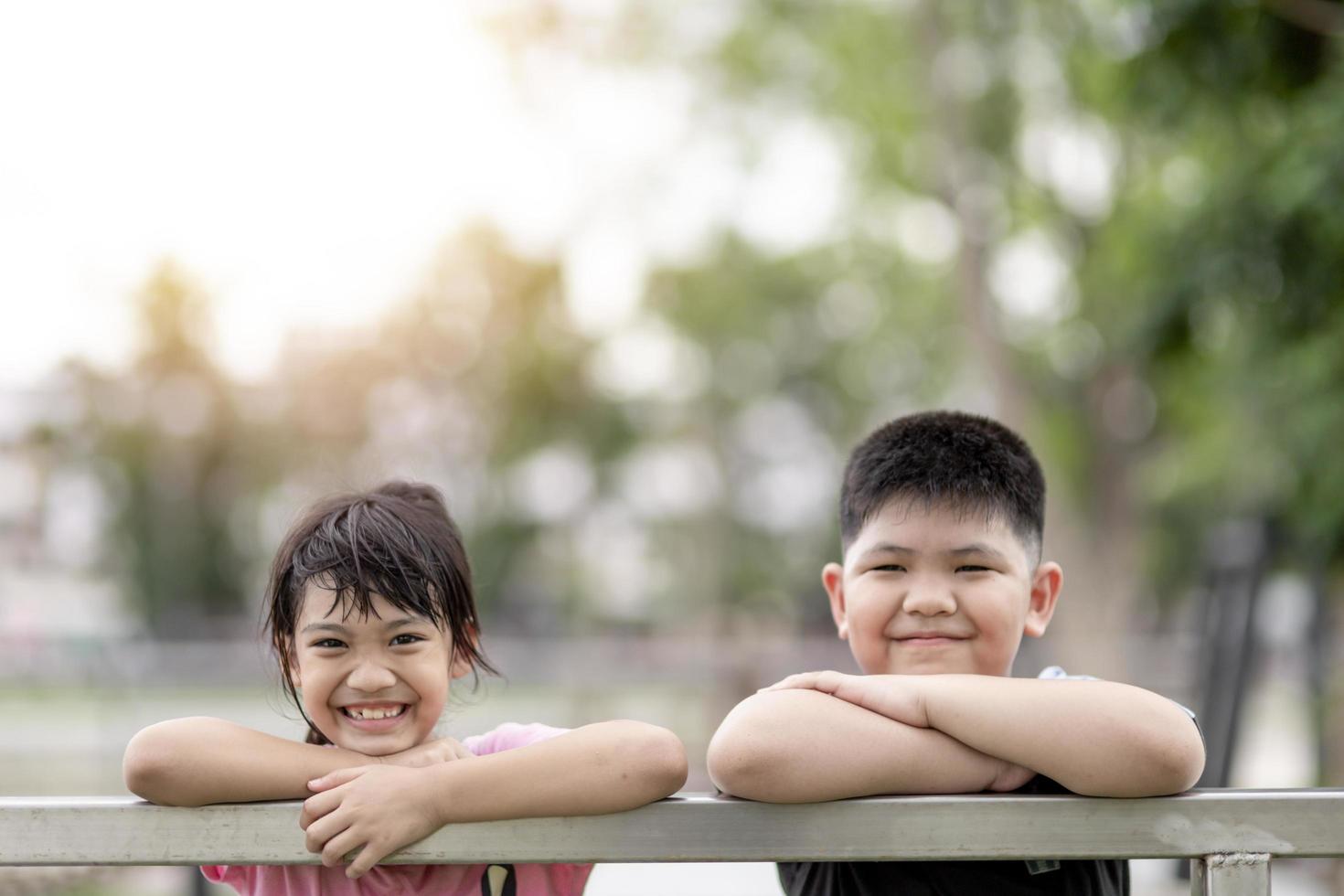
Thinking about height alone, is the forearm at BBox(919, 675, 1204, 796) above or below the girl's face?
below

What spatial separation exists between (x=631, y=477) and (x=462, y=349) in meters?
6.79

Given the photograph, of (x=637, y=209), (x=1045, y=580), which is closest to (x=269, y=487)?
(x=637, y=209)

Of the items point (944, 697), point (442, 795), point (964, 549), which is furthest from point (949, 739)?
point (442, 795)

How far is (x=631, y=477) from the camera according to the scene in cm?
3447

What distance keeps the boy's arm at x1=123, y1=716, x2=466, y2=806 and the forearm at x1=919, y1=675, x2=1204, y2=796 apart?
67 centimetres

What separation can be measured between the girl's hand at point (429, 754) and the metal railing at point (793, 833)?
234 mm

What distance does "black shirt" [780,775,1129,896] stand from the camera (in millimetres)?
1679

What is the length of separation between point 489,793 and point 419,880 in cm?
37

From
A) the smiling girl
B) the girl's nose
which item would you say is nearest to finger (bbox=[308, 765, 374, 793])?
the smiling girl

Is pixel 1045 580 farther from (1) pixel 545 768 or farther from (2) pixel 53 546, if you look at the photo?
(2) pixel 53 546

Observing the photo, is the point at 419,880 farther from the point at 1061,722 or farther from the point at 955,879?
the point at 1061,722

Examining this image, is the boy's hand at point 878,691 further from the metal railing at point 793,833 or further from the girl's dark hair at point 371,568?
the girl's dark hair at point 371,568

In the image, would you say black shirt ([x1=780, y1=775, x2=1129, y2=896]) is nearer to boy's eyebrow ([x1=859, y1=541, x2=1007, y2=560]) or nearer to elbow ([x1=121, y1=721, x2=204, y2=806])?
boy's eyebrow ([x1=859, y1=541, x2=1007, y2=560])

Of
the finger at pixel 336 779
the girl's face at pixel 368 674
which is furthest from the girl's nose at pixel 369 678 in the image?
the finger at pixel 336 779
